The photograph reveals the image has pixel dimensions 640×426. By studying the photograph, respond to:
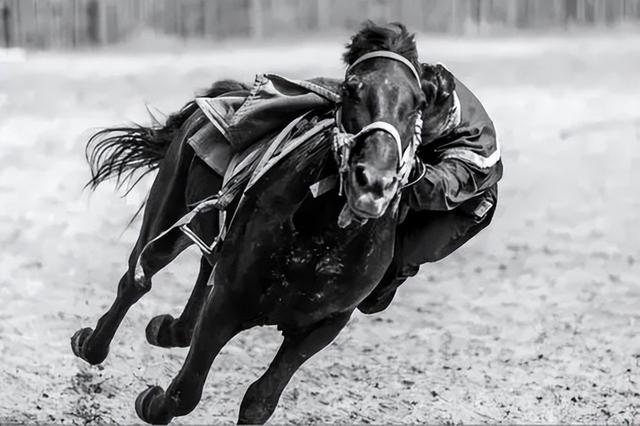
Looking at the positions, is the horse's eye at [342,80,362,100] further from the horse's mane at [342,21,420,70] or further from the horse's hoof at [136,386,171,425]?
the horse's hoof at [136,386,171,425]

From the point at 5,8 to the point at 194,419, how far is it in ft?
25.1

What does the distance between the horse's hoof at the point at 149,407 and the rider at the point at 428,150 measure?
862mm

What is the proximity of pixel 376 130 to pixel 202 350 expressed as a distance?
46.8 inches

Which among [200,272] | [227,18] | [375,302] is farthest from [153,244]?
[227,18]

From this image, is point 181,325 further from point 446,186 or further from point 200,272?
point 446,186

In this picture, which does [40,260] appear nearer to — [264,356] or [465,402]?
[264,356]

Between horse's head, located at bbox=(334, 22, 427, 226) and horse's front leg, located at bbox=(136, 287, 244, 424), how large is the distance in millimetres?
651

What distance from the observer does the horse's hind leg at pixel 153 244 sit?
16.8ft

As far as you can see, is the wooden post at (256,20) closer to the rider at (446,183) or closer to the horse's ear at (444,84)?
the rider at (446,183)

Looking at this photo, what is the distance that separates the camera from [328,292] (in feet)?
13.5

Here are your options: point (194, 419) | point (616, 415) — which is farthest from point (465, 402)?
point (194, 419)

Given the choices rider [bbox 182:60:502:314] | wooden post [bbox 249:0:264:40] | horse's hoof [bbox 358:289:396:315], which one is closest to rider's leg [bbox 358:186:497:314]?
rider [bbox 182:60:502:314]

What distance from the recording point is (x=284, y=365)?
4.34 m

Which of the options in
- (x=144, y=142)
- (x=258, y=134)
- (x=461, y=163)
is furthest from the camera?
(x=144, y=142)
